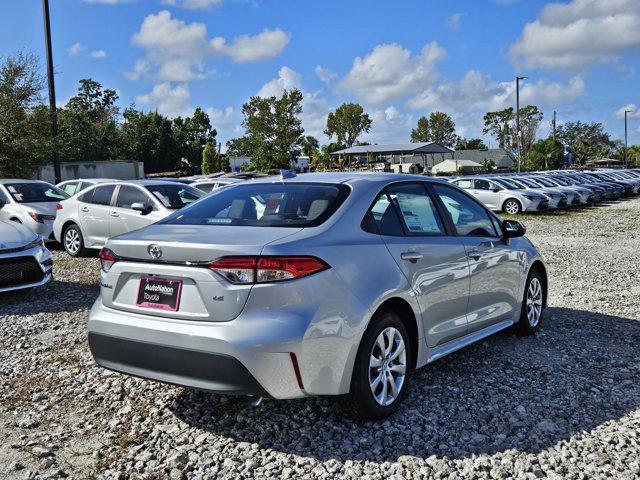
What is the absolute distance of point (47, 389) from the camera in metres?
4.60

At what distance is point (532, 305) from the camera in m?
5.89

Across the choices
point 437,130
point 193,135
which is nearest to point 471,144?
point 437,130

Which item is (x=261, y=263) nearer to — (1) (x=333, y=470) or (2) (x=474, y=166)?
(1) (x=333, y=470)

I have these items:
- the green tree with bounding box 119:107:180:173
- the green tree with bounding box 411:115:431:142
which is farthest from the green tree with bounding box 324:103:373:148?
the green tree with bounding box 119:107:180:173

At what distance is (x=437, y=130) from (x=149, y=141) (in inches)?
3140

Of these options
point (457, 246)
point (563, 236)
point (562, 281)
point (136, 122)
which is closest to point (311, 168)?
point (136, 122)

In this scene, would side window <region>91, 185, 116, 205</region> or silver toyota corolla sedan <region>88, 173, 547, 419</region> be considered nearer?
silver toyota corolla sedan <region>88, 173, 547, 419</region>

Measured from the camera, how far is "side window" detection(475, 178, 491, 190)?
2398 cm

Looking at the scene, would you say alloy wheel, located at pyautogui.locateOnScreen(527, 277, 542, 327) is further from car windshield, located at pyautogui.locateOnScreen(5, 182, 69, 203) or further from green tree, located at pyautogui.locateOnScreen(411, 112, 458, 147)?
green tree, located at pyautogui.locateOnScreen(411, 112, 458, 147)

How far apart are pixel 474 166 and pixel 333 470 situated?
6840 centimetres

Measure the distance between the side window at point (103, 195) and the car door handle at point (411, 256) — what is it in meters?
8.45

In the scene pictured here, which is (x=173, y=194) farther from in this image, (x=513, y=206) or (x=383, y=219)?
(x=513, y=206)

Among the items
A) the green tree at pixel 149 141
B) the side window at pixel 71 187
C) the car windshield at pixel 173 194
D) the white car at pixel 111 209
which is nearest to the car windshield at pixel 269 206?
the white car at pixel 111 209

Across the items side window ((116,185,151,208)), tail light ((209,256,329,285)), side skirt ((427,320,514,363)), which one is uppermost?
side window ((116,185,151,208))
